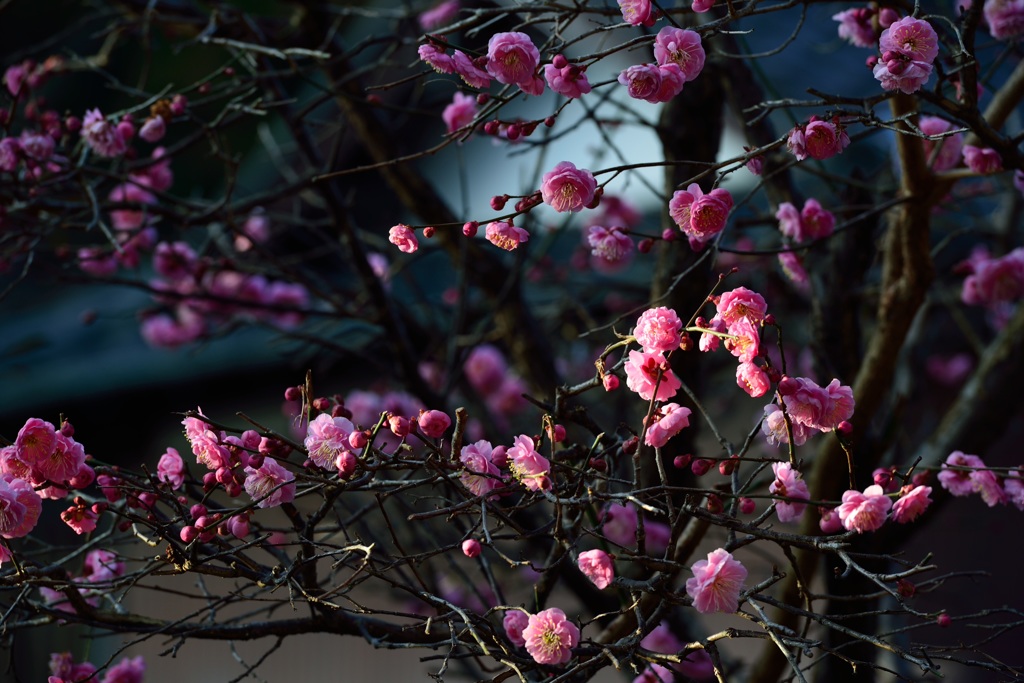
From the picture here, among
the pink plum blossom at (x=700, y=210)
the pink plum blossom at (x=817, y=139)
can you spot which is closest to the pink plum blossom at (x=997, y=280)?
the pink plum blossom at (x=817, y=139)

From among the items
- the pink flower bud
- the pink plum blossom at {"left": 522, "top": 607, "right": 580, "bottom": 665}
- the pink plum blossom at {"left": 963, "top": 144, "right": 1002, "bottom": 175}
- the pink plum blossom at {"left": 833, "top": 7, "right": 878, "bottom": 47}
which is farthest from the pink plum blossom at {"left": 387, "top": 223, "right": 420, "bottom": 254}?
the pink plum blossom at {"left": 963, "top": 144, "right": 1002, "bottom": 175}

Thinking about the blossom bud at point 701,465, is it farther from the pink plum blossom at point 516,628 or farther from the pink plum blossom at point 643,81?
the pink plum blossom at point 643,81

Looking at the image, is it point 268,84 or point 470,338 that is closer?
point 268,84

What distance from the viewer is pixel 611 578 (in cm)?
167

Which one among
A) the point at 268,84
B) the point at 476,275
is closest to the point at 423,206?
the point at 476,275

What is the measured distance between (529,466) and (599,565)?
21 cm

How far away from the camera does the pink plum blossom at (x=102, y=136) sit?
8.25 ft

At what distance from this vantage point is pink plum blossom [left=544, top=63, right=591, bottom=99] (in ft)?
5.64

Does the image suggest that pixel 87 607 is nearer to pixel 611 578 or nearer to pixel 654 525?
pixel 611 578

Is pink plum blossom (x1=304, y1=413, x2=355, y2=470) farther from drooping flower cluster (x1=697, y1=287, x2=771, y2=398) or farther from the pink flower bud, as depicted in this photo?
drooping flower cluster (x1=697, y1=287, x2=771, y2=398)

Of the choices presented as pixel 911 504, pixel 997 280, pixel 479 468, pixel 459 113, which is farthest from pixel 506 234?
pixel 997 280

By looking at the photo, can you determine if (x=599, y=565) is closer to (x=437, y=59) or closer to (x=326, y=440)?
(x=326, y=440)

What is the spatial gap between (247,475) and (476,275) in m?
1.74

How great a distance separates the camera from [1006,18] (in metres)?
2.33
